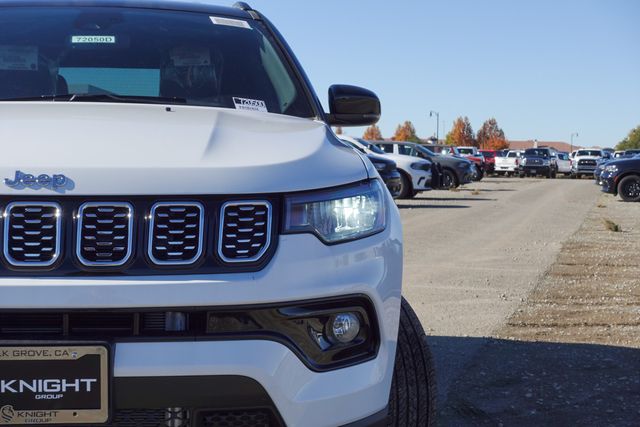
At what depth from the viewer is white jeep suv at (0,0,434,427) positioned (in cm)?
215

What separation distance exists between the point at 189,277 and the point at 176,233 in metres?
0.12

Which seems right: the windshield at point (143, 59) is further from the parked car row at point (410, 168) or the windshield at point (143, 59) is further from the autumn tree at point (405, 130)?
the autumn tree at point (405, 130)

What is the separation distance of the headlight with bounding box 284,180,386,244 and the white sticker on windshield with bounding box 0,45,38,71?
1.68 metres

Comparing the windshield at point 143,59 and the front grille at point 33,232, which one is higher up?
the windshield at point 143,59

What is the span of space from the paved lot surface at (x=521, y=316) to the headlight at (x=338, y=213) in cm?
161

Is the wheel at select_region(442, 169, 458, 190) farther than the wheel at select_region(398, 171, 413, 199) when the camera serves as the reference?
Yes

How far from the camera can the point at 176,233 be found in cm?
226

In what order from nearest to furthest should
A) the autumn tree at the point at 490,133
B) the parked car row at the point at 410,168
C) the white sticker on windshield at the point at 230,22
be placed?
1. the white sticker on windshield at the point at 230,22
2. the parked car row at the point at 410,168
3. the autumn tree at the point at 490,133

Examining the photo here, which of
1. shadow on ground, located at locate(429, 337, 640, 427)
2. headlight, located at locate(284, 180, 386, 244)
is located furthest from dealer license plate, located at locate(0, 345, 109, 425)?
shadow on ground, located at locate(429, 337, 640, 427)

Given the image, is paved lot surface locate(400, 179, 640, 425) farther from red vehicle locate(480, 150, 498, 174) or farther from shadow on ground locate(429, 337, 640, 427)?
red vehicle locate(480, 150, 498, 174)

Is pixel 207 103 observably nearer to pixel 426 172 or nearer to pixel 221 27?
pixel 221 27

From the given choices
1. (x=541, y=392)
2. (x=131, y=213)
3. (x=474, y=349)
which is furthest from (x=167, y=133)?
(x=474, y=349)

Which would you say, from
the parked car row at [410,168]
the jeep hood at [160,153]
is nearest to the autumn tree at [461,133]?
the parked car row at [410,168]

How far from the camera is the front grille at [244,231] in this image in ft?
7.49
